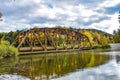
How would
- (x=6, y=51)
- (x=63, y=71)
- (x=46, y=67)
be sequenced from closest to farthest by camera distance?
(x=63, y=71) → (x=46, y=67) → (x=6, y=51)

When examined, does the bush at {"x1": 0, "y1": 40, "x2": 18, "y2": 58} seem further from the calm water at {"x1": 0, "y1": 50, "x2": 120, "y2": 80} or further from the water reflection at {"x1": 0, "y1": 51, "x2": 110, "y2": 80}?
the calm water at {"x1": 0, "y1": 50, "x2": 120, "y2": 80}

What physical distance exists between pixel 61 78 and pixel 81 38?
80.9 m

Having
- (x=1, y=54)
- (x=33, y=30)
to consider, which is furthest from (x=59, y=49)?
(x=1, y=54)

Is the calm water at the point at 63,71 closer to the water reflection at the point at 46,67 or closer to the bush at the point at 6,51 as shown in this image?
the water reflection at the point at 46,67

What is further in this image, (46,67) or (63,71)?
(46,67)

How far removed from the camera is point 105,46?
109m

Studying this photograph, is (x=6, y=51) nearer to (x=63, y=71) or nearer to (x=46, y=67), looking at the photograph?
(x=46, y=67)

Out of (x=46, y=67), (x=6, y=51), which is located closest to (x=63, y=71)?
(x=46, y=67)

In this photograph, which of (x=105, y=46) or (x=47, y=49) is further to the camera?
→ (x=105, y=46)

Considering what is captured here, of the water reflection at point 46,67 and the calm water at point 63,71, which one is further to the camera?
the water reflection at point 46,67

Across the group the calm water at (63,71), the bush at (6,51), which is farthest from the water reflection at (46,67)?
the bush at (6,51)

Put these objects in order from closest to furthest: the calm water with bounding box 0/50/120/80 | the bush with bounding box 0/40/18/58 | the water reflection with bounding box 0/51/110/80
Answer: the calm water with bounding box 0/50/120/80
the water reflection with bounding box 0/51/110/80
the bush with bounding box 0/40/18/58

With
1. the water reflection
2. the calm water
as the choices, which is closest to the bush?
the water reflection

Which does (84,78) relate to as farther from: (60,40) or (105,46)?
(105,46)
